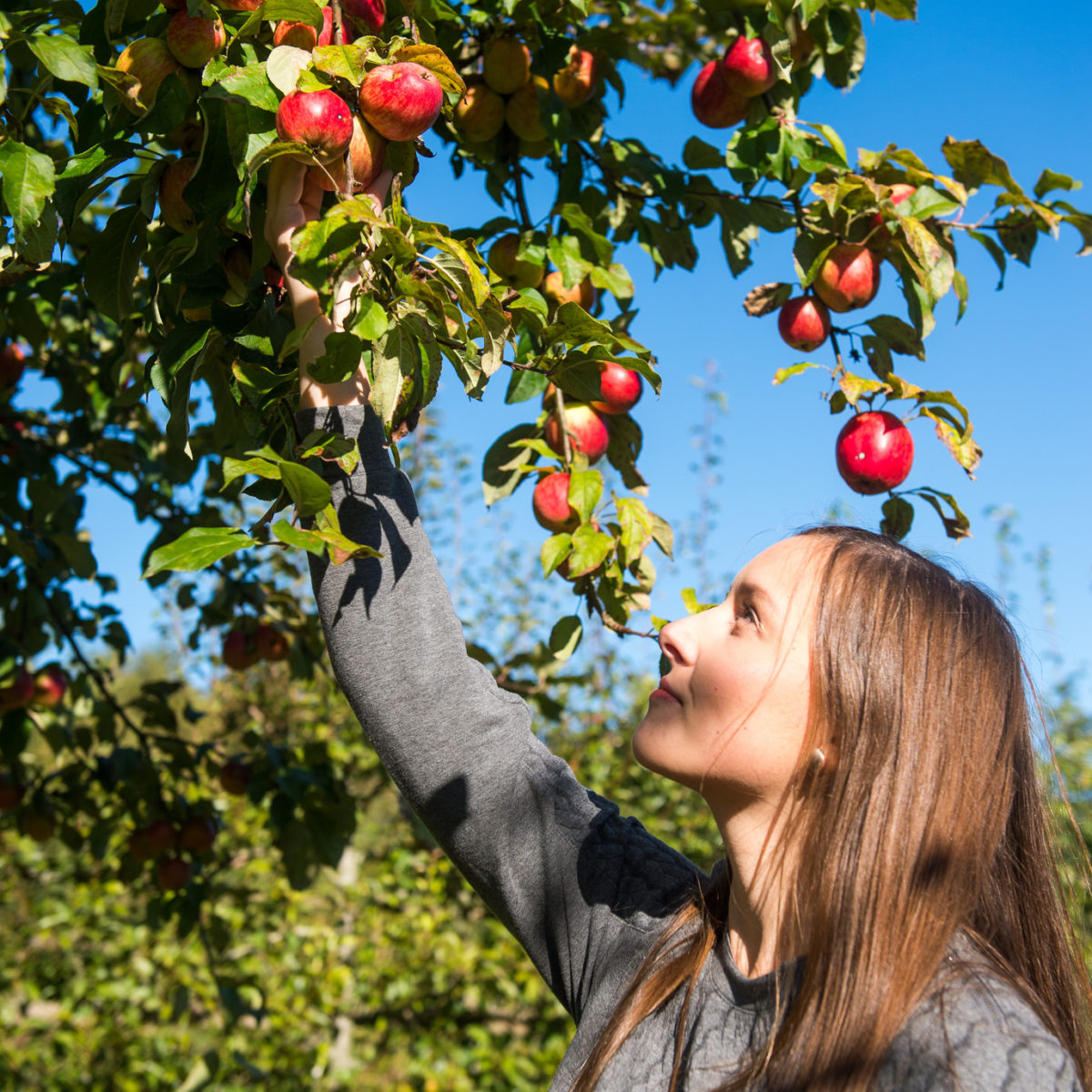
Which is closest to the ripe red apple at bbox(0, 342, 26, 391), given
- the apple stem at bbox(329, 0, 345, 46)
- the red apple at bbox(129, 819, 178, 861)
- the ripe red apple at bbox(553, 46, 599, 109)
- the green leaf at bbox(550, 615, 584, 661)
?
the red apple at bbox(129, 819, 178, 861)

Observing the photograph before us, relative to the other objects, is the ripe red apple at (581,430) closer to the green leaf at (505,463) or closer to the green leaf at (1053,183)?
the green leaf at (505,463)

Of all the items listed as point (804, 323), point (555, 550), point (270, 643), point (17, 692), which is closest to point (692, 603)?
point (555, 550)

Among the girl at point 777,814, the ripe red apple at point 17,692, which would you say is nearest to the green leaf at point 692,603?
the girl at point 777,814

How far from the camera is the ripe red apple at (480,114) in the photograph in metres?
1.52

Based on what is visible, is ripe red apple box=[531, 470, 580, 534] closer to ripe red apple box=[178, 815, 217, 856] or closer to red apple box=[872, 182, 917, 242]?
red apple box=[872, 182, 917, 242]

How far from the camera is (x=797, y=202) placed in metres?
1.46

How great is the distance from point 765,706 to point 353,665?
0.44 meters

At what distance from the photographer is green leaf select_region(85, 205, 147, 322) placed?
1.08 metres

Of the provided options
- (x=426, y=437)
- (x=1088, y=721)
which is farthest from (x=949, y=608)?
(x=1088, y=721)

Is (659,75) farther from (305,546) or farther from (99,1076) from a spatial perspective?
(99,1076)

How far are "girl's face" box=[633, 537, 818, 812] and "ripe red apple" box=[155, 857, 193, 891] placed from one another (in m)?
1.81

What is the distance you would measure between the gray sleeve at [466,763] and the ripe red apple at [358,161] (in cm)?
23

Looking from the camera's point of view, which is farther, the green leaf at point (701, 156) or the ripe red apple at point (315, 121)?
the green leaf at point (701, 156)

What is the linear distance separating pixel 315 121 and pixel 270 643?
1.91 meters
